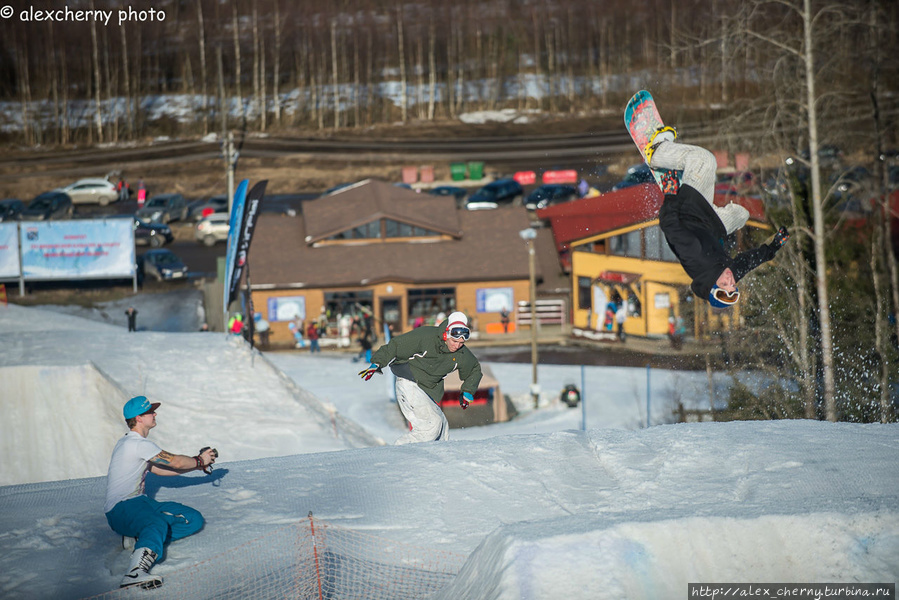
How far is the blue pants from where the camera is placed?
6301mm

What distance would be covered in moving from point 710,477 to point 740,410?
971 cm

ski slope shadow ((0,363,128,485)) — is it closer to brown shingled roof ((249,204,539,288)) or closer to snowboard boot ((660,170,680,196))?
snowboard boot ((660,170,680,196))

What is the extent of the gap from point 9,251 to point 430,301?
1671 centimetres

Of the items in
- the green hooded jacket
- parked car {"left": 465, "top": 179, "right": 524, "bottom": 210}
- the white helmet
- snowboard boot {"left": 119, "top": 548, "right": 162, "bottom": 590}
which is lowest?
snowboard boot {"left": 119, "top": 548, "right": 162, "bottom": 590}

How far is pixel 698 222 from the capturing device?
7.84 meters

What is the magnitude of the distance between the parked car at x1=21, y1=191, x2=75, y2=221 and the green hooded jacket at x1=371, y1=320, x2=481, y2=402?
132 feet

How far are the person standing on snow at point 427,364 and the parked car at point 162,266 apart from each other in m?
29.6

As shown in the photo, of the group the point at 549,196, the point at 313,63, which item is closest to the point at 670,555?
the point at 549,196

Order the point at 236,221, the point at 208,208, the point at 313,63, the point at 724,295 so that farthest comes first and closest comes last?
the point at 313,63 < the point at 208,208 < the point at 236,221 < the point at 724,295

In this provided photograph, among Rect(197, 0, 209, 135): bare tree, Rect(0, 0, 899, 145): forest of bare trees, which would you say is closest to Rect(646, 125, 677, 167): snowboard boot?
Rect(0, 0, 899, 145): forest of bare trees

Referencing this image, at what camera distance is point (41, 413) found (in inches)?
557

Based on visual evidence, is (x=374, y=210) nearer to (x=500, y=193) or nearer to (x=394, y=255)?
(x=394, y=255)

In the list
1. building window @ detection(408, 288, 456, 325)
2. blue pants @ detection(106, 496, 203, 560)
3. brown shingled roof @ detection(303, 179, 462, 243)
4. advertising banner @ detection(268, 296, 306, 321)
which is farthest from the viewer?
brown shingled roof @ detection(303, 179, 462, 243)

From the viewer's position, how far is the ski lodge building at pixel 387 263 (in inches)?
1398
